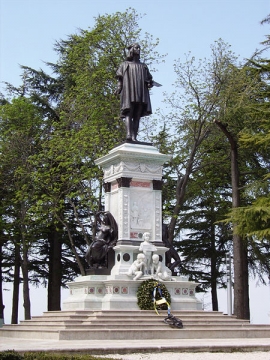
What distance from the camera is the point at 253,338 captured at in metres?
16.8

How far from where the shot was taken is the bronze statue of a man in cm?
2038

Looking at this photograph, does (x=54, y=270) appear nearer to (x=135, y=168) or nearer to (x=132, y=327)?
(x=135, y=168)

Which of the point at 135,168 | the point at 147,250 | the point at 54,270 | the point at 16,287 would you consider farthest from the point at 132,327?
the point at 16,287

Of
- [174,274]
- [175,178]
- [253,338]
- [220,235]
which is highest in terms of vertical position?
[175,178]

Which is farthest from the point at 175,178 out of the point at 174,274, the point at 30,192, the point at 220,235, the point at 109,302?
the point at 109,302

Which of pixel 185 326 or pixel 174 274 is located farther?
pixel 174 274

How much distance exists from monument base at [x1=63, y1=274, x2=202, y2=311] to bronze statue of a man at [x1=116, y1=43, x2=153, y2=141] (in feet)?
15.1

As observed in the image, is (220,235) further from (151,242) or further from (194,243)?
(151,242)

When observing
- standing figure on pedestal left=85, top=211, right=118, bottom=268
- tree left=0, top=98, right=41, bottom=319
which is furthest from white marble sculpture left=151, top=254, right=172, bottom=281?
tree left=0, top=98, right=41, bottom=319

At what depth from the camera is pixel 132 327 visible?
1591 centimetres

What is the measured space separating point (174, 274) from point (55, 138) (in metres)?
11.8

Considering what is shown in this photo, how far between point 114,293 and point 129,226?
2.08 meters

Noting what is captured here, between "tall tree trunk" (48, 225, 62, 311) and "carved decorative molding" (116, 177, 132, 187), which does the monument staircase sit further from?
"tall tree trunk" (48, 225, 62, 311)

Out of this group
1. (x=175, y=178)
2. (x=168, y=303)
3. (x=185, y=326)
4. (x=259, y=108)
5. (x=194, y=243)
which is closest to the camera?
(x=185, y=326)
